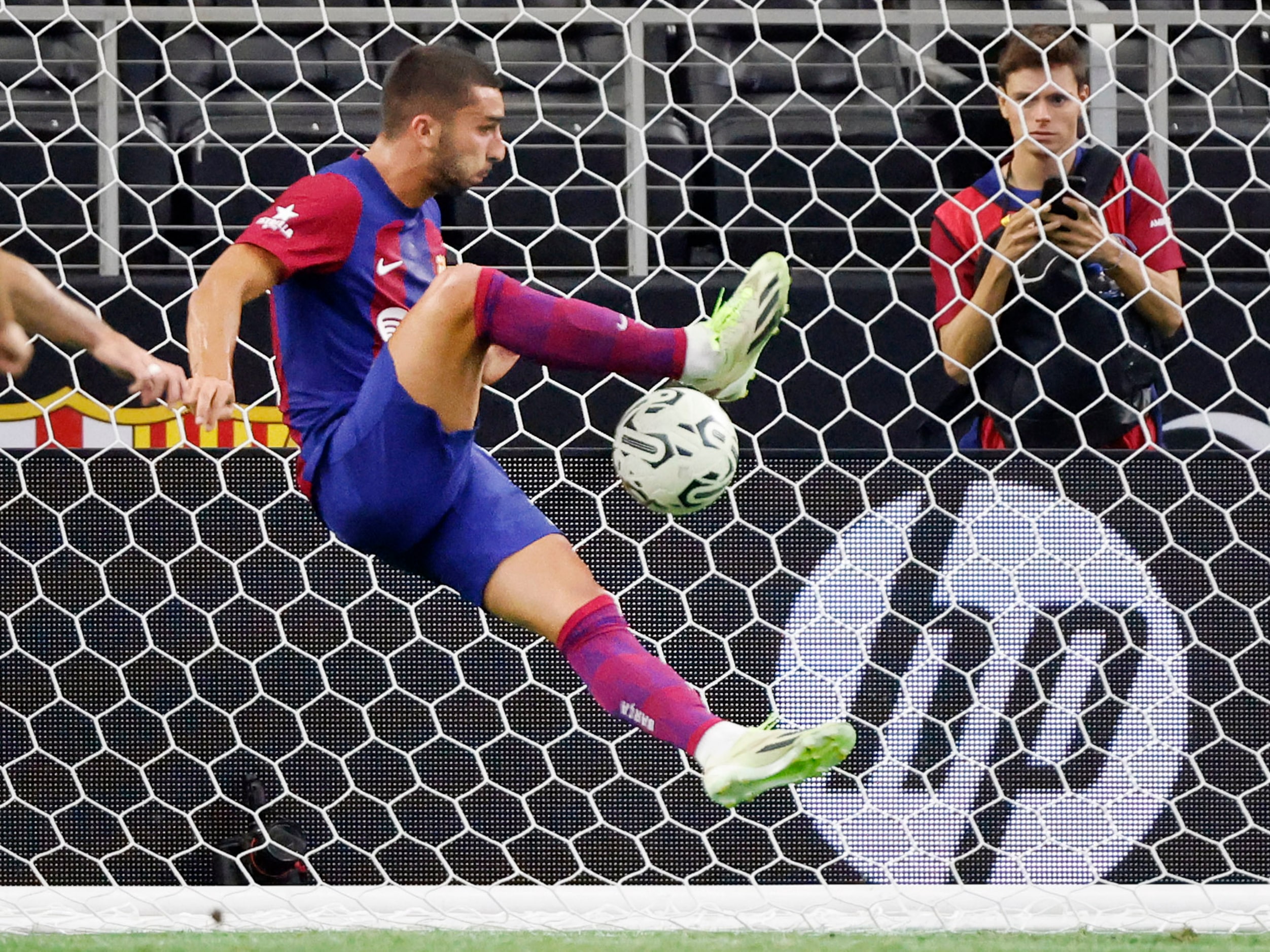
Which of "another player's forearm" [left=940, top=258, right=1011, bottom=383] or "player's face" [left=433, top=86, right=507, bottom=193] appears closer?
"player's face" [left=433, top=86, right=507, bottom=193]

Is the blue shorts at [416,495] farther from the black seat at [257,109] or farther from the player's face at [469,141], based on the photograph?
the black seat at [257,109]

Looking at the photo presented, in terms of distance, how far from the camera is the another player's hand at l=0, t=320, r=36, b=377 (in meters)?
2.13

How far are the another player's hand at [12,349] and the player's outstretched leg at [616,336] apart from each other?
66 centimetres

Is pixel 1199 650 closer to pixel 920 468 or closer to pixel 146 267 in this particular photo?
pixel 920 468

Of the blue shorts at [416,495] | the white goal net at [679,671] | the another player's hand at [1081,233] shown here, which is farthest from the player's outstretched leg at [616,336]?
the another player's hand at [1081,233]

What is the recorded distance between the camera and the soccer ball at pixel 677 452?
8.54ft

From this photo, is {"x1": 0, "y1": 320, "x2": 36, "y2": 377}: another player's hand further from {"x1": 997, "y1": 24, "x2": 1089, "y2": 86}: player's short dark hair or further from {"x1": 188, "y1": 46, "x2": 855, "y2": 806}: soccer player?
{"x1": 997, "y1": 24, "x2": 1089, "y2": 86}: player's short dark hair

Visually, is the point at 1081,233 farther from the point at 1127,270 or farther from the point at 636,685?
the point at 636,685

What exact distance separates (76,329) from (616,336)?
0.76m

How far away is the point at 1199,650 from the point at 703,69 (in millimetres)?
2268

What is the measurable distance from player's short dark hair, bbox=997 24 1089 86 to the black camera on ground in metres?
2.10

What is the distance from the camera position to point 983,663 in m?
3.41

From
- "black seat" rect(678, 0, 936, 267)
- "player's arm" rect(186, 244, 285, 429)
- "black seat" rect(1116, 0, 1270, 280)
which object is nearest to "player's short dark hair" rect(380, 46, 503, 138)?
"player's arm" rect(186, 244, 285, 429)

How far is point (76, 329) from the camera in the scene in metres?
2.28
